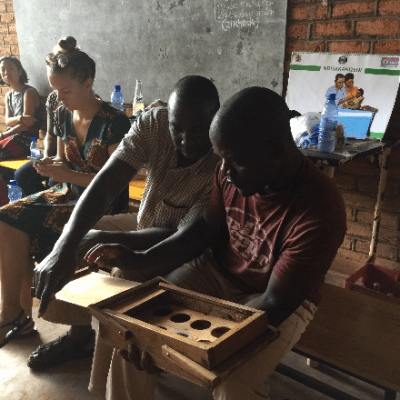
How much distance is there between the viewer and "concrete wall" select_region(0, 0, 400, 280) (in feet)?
7.89

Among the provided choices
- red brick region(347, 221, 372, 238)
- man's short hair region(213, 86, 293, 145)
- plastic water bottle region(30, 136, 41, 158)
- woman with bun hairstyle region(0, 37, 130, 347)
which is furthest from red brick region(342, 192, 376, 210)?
plastic water bottle region(30, 136, 41, 158)

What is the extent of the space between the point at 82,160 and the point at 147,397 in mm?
1309

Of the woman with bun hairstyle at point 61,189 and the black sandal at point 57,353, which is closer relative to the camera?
the black sandal at point 57,353

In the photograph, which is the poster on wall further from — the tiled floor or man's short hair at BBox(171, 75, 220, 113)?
the tiled floor

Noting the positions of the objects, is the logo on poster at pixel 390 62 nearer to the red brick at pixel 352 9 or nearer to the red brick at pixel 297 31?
the red brick at pixel 352 9

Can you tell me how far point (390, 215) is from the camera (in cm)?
261

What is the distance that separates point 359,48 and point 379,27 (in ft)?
0.47

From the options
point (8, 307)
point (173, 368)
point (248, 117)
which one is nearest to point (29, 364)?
point (8, 307)

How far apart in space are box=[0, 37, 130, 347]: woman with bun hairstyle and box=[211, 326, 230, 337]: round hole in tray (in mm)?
1266

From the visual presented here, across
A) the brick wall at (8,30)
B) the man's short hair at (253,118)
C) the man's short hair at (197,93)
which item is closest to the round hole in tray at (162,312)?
the man's short hair at (253,118)

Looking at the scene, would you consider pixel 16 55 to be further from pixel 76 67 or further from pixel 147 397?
pixel 147 397

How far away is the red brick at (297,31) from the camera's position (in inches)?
105

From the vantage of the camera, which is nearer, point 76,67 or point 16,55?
point 76,67

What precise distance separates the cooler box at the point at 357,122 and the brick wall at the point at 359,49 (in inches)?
5.9
